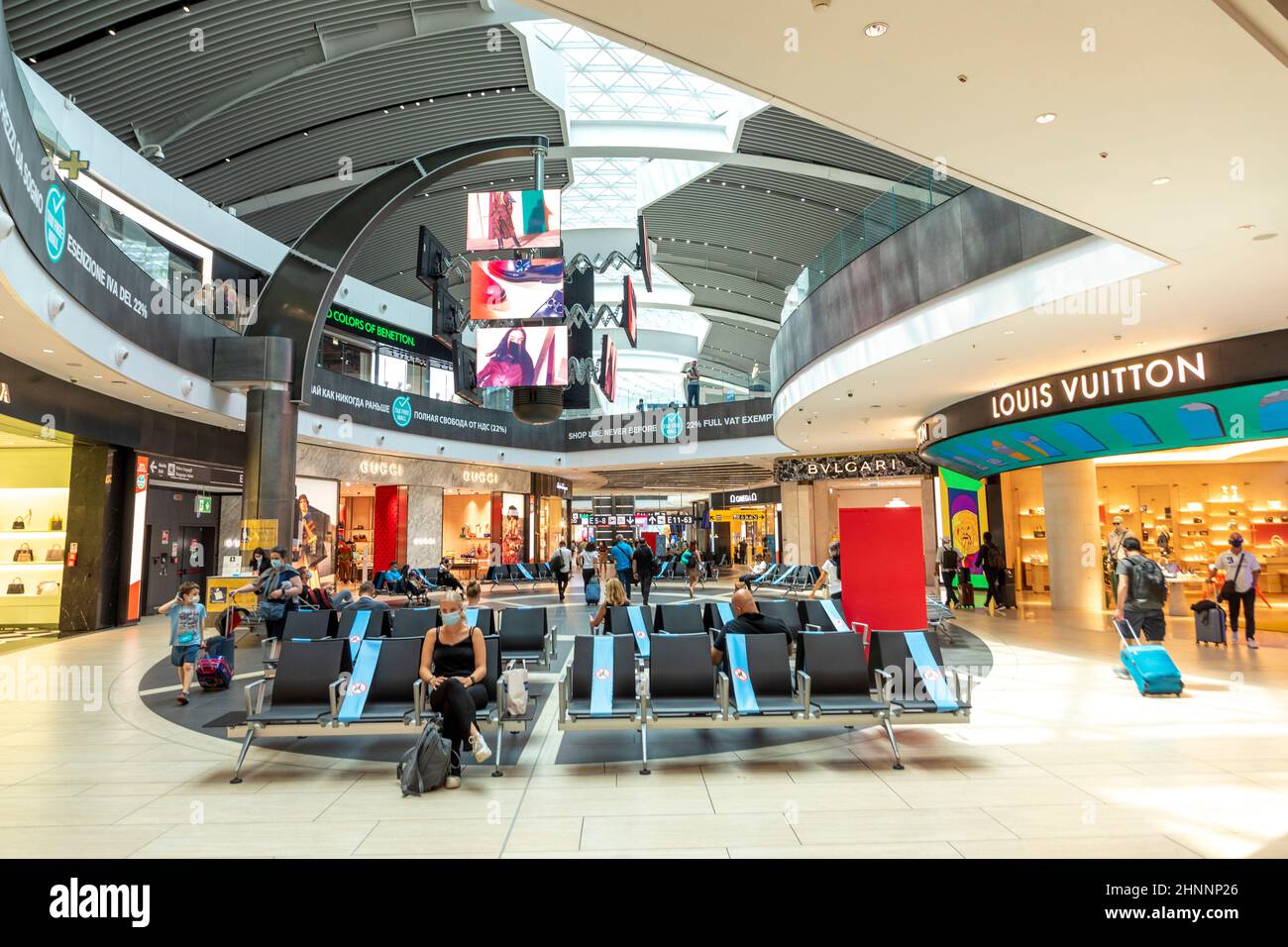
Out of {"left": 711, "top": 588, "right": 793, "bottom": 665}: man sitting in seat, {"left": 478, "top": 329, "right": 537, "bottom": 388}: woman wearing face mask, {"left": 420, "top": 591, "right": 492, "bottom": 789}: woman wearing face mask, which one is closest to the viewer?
{"left": 420, "top": 591, "right": 492, "bottom": 789}: woman wearing face mask

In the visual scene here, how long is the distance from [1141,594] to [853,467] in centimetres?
1717

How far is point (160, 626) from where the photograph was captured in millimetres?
14414

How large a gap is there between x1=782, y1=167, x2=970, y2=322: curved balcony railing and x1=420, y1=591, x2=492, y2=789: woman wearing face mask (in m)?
7.97

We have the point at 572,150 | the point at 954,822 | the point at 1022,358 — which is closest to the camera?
the point at 954,822

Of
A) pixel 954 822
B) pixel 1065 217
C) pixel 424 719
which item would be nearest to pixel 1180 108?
pixel 1065 217

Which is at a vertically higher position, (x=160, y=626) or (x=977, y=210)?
(x=977, y=210)

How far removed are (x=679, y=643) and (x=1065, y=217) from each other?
494 cm

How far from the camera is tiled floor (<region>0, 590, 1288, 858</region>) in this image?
3.86 meters

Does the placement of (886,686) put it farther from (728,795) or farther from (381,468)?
(381,468)

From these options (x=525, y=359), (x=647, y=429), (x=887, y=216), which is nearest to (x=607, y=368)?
(x=525, y=359)

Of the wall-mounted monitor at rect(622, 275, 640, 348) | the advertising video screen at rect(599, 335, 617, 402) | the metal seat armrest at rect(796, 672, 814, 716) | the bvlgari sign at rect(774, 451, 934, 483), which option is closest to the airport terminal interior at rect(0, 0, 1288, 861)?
the metal seat armrest at rect(796, 672, 814, 716)

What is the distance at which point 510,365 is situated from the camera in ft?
53.2

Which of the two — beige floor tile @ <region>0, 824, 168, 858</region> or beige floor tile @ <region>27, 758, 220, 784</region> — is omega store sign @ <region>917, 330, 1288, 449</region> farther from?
beige floor tile @ <region>0, 824, 168, 858</region>
